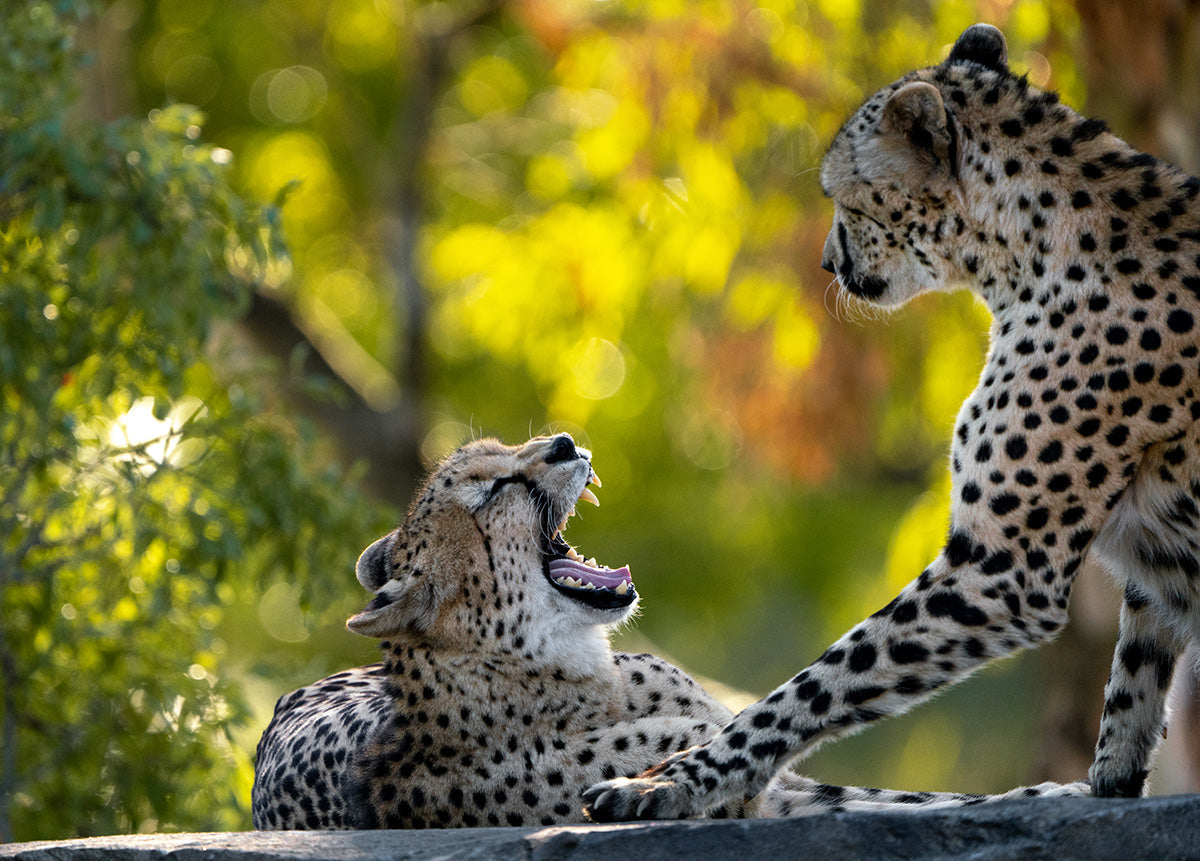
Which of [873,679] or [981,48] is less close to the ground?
[981,48]

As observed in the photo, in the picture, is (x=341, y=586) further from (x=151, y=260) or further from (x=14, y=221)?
(x=14, y=221)

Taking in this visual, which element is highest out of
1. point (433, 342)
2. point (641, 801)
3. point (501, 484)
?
point (433, 342)

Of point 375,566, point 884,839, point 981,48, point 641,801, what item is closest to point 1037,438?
point 884,839

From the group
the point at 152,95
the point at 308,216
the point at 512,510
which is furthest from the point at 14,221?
the point at 152,95

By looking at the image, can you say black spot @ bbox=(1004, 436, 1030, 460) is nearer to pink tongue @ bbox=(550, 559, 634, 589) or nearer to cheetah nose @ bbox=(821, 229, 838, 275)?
cheetah nose @ bbox=(821, 229, 838, 275)

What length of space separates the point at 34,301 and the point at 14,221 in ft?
2.68

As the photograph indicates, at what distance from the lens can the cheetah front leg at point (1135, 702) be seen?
167 inches

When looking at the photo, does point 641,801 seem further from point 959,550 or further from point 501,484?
point 501,484

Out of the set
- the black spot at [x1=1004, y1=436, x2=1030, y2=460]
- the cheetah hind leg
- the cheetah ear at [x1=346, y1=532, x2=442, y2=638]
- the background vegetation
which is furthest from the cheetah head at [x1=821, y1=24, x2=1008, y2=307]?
the cheetah ear at [x1=346, y1=532, x2=442, y2=638]

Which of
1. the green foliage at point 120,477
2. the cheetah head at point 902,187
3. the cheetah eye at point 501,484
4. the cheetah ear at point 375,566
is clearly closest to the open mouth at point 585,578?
the cheetah eye at point 501,484

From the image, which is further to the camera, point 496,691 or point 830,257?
point 830,257

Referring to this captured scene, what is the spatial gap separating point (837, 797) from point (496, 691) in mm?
1105

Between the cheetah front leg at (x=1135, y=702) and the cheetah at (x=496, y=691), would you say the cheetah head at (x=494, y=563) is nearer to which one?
the cheetah at (x=496, y=691)

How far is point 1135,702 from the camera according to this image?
427 centimetres
